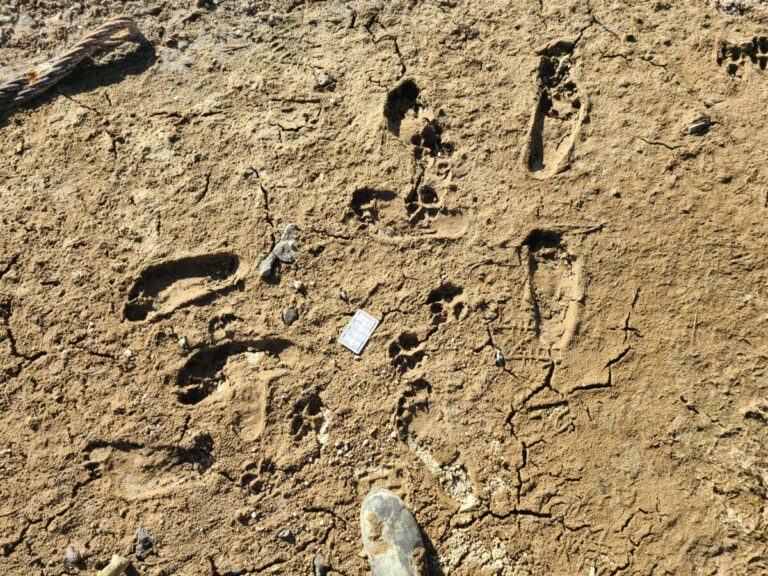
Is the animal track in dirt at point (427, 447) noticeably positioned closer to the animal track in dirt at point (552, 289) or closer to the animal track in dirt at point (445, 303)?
the animal track in dirt at point (445, 303)

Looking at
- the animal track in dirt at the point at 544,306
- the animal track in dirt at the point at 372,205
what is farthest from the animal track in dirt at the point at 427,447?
the animal track in dirt at the point at 372,205

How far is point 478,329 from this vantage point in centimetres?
257

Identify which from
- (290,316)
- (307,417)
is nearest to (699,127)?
(290,316)

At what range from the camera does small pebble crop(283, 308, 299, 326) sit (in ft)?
8.64

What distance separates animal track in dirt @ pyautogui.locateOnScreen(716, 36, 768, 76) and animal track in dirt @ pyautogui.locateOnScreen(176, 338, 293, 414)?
96.2 inches

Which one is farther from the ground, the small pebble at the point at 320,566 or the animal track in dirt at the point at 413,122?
the animal track in dirt at the point at 413,122

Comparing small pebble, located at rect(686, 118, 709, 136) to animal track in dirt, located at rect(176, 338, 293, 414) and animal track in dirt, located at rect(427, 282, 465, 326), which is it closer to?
animal track in dirt, located at rect(427, 282, 465, 326)

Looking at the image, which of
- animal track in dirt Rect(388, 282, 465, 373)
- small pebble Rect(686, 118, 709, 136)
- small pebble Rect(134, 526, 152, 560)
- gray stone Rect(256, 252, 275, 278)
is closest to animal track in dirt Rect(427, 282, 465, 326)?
animal track in dirt Rect(388, 282, 465, 373)

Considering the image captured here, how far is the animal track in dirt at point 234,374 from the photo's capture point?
8.43 ft

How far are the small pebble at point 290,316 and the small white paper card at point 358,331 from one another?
235 millimetres

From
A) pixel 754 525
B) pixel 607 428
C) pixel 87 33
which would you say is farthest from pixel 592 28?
pixel 87 33

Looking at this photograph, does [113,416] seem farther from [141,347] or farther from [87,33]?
[87,33]

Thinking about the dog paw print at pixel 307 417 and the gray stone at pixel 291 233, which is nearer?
the dog paw print at pixel 307 417

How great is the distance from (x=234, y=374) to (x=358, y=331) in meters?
0.60
